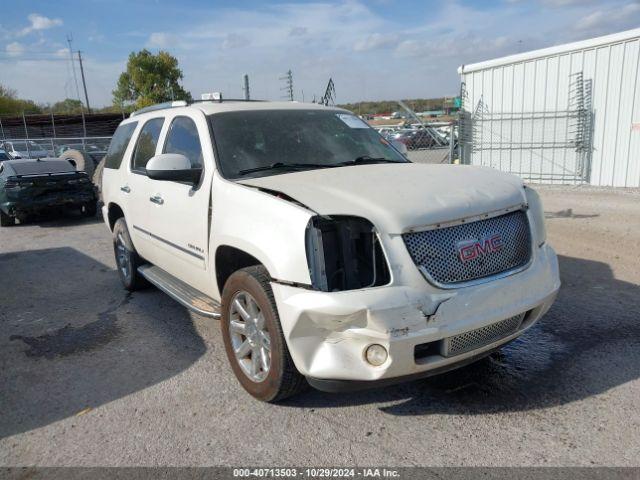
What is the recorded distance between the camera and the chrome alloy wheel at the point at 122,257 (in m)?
5.66

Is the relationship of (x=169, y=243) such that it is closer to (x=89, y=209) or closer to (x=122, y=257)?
(x=122, y=257)

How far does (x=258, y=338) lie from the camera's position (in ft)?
10.6

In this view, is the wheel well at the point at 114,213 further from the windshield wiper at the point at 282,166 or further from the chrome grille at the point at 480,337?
the chrome grille at the point at 480,337

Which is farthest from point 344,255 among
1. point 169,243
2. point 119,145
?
point 119,145

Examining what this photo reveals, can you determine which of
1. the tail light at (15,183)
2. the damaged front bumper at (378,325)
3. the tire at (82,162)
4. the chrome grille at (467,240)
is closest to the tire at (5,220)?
the tail light at (15,183)

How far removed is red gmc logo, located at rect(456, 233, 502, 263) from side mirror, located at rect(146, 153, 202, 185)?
1995mm

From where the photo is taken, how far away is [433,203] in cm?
289

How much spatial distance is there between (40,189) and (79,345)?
821 centimetres

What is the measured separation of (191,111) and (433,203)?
2395 millimetres

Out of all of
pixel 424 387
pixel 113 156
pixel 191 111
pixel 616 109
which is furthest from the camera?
pixel 616 109

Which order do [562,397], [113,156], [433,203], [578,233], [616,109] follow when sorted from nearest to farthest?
1. [433,203]
2. [562,397]
3. [113,156]
4. [578,233]
5. [616,109]

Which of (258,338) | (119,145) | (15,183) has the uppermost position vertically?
(119,145)

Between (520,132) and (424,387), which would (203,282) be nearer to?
(424,387)

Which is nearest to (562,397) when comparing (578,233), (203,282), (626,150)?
(203,282)
